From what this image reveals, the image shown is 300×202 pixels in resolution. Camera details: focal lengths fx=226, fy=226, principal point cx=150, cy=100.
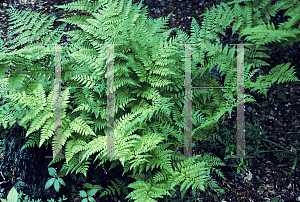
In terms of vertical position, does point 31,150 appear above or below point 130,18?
below

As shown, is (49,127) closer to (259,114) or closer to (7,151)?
(7,151)

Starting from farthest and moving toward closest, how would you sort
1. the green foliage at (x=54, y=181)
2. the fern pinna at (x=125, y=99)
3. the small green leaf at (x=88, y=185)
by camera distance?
the small green leaf at (x=88, y=185) → the green foliage at (x=54, y=181) → the fern pinna at (x=125, y=99)

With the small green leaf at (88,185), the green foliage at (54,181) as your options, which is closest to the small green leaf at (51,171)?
the green foliage at (54,181)

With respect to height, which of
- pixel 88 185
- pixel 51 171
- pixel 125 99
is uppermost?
pixel 125 99

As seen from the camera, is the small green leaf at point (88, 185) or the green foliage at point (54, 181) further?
the small green leaf at point (88, 185)

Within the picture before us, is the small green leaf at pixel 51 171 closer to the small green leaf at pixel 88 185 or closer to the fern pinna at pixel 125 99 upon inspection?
the fern pinna at pixel 125 99

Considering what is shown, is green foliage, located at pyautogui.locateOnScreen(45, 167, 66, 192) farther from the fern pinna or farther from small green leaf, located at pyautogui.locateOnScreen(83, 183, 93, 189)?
small green leaf, located at pyautogui.locateOnScreen(83, 183, 93, 189)

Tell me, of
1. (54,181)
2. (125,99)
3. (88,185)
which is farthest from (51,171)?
(125,99)

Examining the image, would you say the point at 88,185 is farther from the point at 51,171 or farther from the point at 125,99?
the point at 125,99

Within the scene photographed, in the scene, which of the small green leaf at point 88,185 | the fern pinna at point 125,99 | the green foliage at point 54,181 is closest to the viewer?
the fern pinna at point 125,99

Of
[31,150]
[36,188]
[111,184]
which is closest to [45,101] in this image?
[31,150]

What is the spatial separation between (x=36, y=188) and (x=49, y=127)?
71 cm

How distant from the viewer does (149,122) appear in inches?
83.0

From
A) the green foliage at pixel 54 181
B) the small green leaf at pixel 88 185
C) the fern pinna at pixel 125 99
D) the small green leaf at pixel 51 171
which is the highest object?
the fern pinna at pixel 125 99
